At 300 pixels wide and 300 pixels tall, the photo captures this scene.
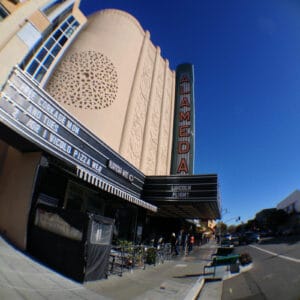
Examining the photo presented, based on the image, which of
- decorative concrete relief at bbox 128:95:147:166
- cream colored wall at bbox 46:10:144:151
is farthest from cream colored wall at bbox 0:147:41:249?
decorative concrete relief at bbox 128:95:147:166

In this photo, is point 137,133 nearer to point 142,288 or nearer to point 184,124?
point 184,124

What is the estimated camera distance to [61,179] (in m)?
11.1

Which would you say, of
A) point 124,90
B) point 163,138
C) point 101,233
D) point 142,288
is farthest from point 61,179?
point 163,138

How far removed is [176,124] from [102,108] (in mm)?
13868

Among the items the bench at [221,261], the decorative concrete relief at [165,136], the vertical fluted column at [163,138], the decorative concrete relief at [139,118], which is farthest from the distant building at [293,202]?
the bench at [221,261]

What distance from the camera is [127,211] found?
1852cm

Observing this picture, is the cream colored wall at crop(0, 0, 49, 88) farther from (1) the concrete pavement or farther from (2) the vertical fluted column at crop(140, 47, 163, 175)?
(2) the vertical fluted column at crop(140, 47, 163, 175)

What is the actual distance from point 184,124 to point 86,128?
18093mm

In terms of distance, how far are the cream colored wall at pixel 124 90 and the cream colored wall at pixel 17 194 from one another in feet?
23.7

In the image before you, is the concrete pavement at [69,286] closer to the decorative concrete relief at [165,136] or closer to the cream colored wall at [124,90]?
the cream colored wall at [124,90]

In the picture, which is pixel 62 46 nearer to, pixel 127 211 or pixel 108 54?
pixel 108 54

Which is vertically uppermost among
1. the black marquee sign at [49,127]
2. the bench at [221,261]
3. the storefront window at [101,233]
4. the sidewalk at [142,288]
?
the black marquee sign at [49,127]

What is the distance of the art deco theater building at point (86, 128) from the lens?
28.0 ft

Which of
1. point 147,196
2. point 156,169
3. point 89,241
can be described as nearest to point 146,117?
point 156,169
